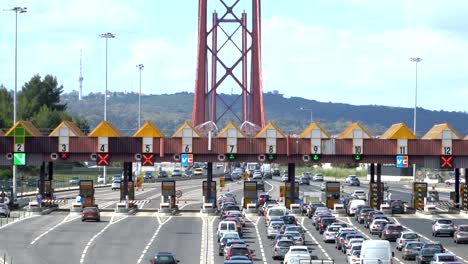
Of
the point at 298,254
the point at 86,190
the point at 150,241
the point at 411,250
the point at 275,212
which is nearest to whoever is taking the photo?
the point at 298,254

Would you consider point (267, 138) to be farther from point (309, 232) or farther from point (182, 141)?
point (309, 232)

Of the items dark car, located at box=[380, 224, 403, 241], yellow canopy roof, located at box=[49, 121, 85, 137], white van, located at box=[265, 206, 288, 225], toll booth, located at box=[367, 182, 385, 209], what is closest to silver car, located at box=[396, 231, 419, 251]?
dark car, located at box=[380, 224, 403, 241]

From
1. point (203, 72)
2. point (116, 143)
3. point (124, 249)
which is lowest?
point (124, 249)

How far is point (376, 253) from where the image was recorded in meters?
51.6

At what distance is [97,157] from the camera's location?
93250 mm

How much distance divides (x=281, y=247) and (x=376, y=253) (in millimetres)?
9403

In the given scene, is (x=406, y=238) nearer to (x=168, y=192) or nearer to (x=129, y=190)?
(x=168, y=192)

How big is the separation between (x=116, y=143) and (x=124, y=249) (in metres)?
28.3

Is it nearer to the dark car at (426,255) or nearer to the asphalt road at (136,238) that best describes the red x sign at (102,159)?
the asphalt road at (136,238)

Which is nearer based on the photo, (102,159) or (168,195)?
(102,159)

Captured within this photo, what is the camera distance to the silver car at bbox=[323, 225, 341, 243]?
70425 millimetres

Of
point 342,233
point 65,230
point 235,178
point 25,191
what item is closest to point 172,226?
point 65,230

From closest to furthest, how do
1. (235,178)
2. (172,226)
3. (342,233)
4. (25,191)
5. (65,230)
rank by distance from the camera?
(342,233)
(65,230)
(172,226)
(25,191)
(235,178)

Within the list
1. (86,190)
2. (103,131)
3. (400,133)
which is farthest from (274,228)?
(86,190)
